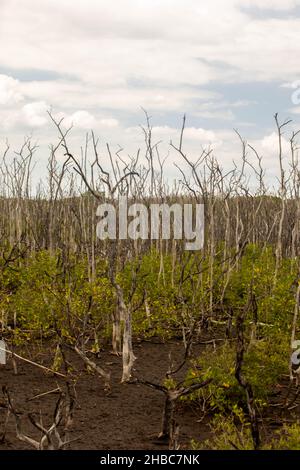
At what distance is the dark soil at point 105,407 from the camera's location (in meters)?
6.77

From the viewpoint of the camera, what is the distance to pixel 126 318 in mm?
9133

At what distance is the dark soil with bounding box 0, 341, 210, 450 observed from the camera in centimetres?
677

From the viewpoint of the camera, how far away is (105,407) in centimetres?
800

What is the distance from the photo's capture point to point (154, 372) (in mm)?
9703

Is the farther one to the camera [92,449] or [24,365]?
[24,365]

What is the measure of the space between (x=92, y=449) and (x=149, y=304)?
586 cm
